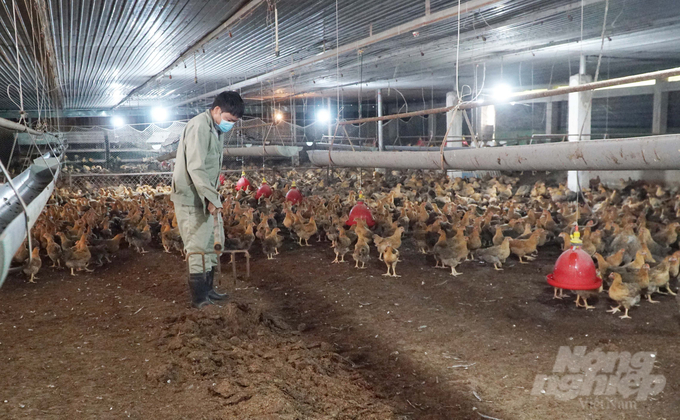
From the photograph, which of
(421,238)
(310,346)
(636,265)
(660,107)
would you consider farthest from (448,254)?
(660,107)

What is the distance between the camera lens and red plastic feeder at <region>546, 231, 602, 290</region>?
423 centimetres

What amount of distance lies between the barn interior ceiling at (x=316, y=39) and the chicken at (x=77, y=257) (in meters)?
1.91

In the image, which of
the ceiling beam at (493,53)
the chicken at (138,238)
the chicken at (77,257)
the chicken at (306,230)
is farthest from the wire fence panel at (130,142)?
the chicken at (77,257)

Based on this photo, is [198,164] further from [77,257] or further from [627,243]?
[627,243]

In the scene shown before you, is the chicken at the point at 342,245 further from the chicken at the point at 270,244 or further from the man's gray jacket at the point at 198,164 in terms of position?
the man's gray jacket at the point at 198,164

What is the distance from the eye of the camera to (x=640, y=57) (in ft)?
41.8

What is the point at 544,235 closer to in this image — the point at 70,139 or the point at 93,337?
the point at 93,337

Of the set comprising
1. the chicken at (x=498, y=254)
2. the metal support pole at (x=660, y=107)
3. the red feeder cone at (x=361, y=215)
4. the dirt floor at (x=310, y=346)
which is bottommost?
the dirt floor at (x=310, y=346)

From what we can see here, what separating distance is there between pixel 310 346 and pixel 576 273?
241cm

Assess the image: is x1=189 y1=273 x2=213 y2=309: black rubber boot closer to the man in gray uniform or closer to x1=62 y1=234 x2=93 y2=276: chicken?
the man in gray uniform

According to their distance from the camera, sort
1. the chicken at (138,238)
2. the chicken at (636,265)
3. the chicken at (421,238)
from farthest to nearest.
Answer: the chicken at (138,238)
the chicken at (421,238)
the chicken at (636,265)

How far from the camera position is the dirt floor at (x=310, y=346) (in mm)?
2850

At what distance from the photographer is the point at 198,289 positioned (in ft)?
14.4

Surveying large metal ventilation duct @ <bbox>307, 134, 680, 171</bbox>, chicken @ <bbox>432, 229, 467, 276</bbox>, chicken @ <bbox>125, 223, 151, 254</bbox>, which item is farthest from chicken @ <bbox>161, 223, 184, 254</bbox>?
chicken @ <bbox>432, 229, 467, 276</bbox>
